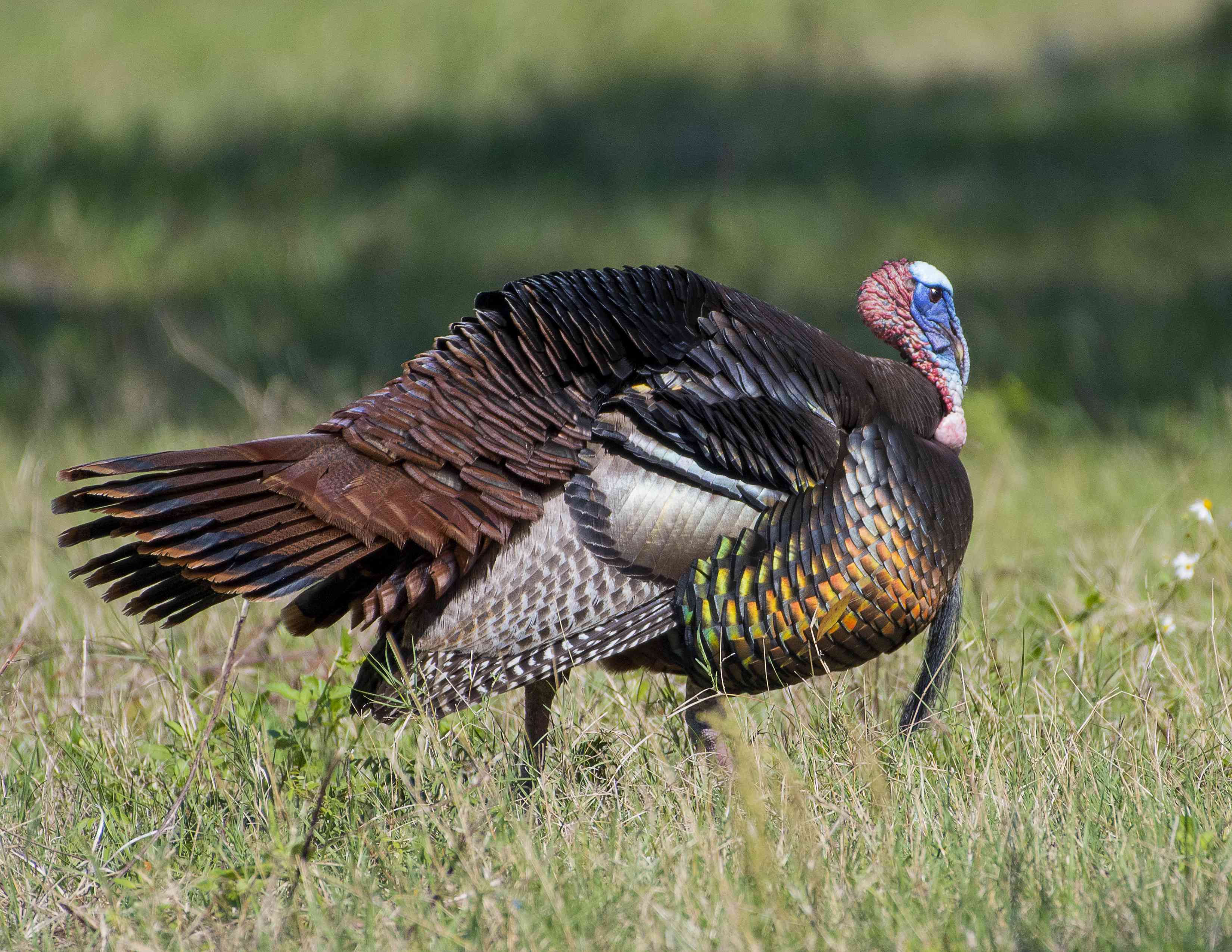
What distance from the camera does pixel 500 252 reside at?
9688 mm

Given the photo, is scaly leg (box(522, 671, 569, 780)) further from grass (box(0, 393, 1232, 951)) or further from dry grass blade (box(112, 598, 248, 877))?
dry grass blade (box(112, 598, 248, 877))

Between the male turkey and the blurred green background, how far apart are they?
8.27 ft

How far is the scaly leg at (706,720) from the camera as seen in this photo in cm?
270

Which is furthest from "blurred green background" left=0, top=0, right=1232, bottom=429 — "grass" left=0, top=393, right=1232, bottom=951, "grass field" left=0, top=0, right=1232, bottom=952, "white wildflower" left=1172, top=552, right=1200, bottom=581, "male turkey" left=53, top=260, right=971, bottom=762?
"male turkey" left=53, top=260, right=971, bottom=762

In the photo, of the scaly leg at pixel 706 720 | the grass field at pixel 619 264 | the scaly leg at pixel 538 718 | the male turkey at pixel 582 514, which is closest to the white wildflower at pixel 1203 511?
the grass field at pixel 619 264

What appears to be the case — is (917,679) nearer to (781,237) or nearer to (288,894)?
(288,894)

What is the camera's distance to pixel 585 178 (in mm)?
11117

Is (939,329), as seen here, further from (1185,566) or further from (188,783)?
(188,783)

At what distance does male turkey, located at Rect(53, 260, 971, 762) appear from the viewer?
8.46 feet

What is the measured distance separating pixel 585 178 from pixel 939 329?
8.18 meters

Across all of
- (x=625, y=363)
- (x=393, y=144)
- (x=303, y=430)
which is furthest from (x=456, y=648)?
(x=393, y=144)

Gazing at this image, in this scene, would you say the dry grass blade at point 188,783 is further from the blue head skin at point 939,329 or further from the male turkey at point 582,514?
the blue head skin at point 939,329

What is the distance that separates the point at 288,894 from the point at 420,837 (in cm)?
23

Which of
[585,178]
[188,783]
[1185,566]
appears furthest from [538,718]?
[585,178]
